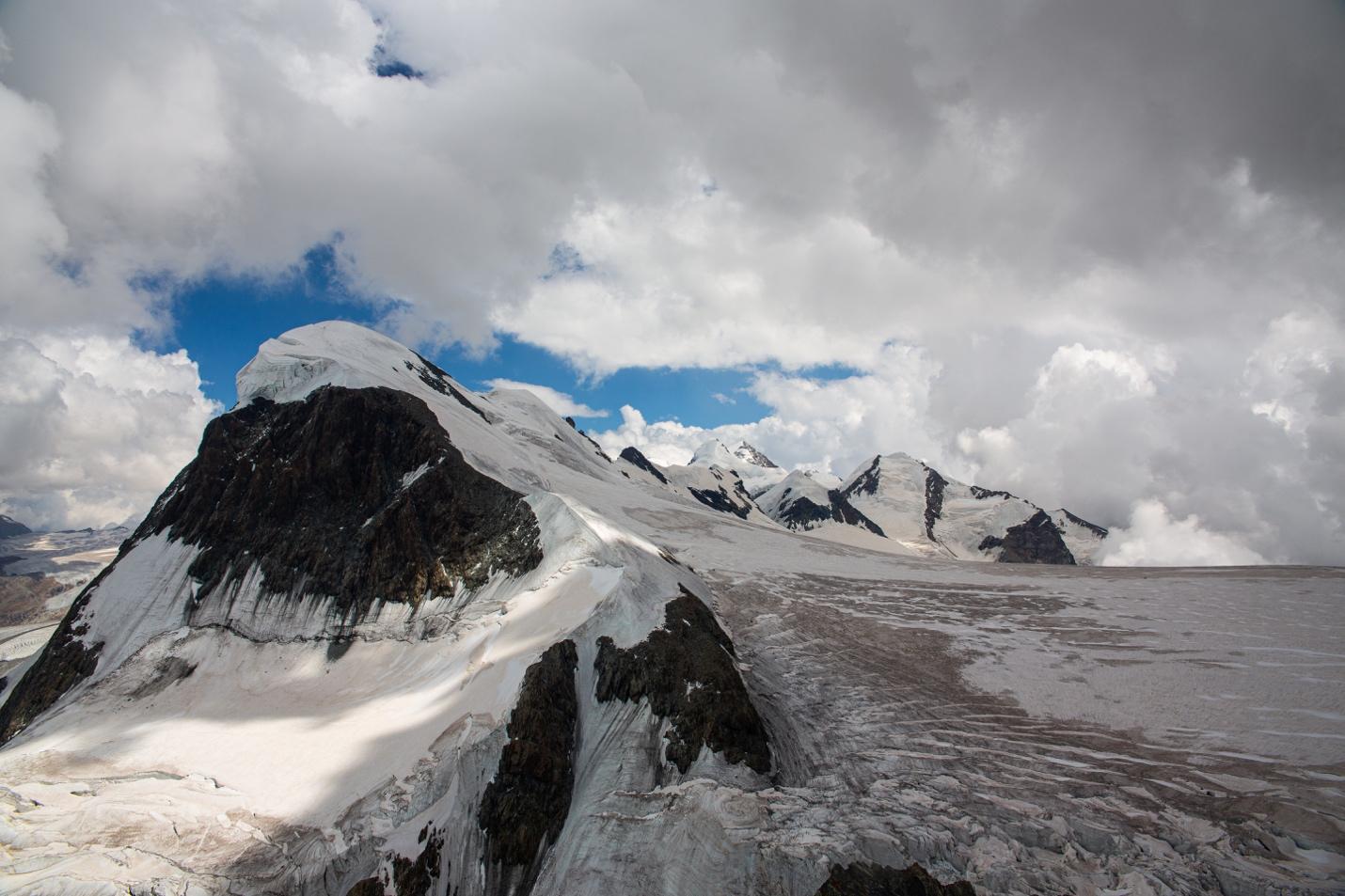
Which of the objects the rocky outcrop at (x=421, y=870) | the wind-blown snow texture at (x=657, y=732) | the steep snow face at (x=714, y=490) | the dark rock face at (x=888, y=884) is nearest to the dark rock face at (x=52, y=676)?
the wind-blown snow texture at (x=657, y=732)

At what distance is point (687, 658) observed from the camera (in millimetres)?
20656

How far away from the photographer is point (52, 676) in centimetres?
3150

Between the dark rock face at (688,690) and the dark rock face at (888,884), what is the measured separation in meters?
5.27

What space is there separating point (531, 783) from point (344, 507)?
27399mm

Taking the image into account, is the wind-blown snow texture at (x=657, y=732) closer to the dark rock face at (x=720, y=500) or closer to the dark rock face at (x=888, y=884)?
the dark rock face at (x=888, y=884)

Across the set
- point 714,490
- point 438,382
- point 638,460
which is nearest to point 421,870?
point 438,382

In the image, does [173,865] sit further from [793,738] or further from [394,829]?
[793,738]

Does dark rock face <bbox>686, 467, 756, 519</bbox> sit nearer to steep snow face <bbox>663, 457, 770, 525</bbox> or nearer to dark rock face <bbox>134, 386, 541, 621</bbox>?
steep snow face <bbox>663, 457, 770, 525</bbox>

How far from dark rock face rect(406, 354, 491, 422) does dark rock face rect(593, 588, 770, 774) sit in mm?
51848

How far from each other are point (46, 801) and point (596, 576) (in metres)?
19.0

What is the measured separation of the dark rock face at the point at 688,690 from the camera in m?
17.3

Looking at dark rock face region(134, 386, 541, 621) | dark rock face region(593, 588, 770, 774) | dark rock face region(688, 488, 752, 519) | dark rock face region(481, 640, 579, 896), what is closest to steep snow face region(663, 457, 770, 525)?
dark rock face region(688, 488, 752, 519)

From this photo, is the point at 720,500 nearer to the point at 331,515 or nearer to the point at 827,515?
the point at 827,515

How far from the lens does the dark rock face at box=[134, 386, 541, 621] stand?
30.7 meters
